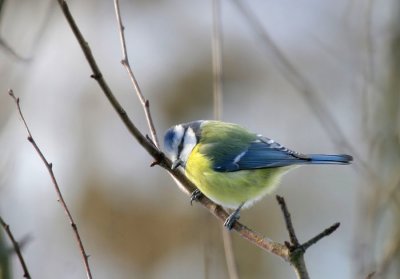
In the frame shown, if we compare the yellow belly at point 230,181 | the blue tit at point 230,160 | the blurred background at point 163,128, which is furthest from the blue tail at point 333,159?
the blurred background at point 163,128

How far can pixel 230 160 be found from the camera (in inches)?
98.6

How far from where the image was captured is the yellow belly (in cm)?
234

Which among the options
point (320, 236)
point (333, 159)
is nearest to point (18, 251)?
point (320, 236)

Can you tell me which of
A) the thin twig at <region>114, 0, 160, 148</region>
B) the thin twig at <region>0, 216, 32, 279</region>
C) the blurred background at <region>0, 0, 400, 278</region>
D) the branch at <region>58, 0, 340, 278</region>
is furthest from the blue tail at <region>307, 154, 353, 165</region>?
the blurred background at <region>0, 0, 400, 278</region>

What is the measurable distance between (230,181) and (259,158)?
171 millimetres

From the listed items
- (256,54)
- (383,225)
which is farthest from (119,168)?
(383,225)

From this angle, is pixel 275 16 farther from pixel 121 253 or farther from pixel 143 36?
pixel 121 253

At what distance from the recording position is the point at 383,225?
2.28 m

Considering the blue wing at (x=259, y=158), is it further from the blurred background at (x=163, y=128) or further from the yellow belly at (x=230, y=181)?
the blurred background at (x=163, y=128)

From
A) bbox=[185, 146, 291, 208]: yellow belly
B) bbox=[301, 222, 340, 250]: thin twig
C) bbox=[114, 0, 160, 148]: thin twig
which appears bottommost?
bbox=[301, 222, 340, 250]: thin twig

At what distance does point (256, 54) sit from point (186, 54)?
0.64m

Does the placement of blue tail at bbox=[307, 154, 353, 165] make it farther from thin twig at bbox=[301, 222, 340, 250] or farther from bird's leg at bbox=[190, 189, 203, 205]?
thin twig at bbox=[301, 222, 340, 250]

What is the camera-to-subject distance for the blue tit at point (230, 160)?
7.77ft

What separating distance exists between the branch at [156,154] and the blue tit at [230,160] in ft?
0.28
